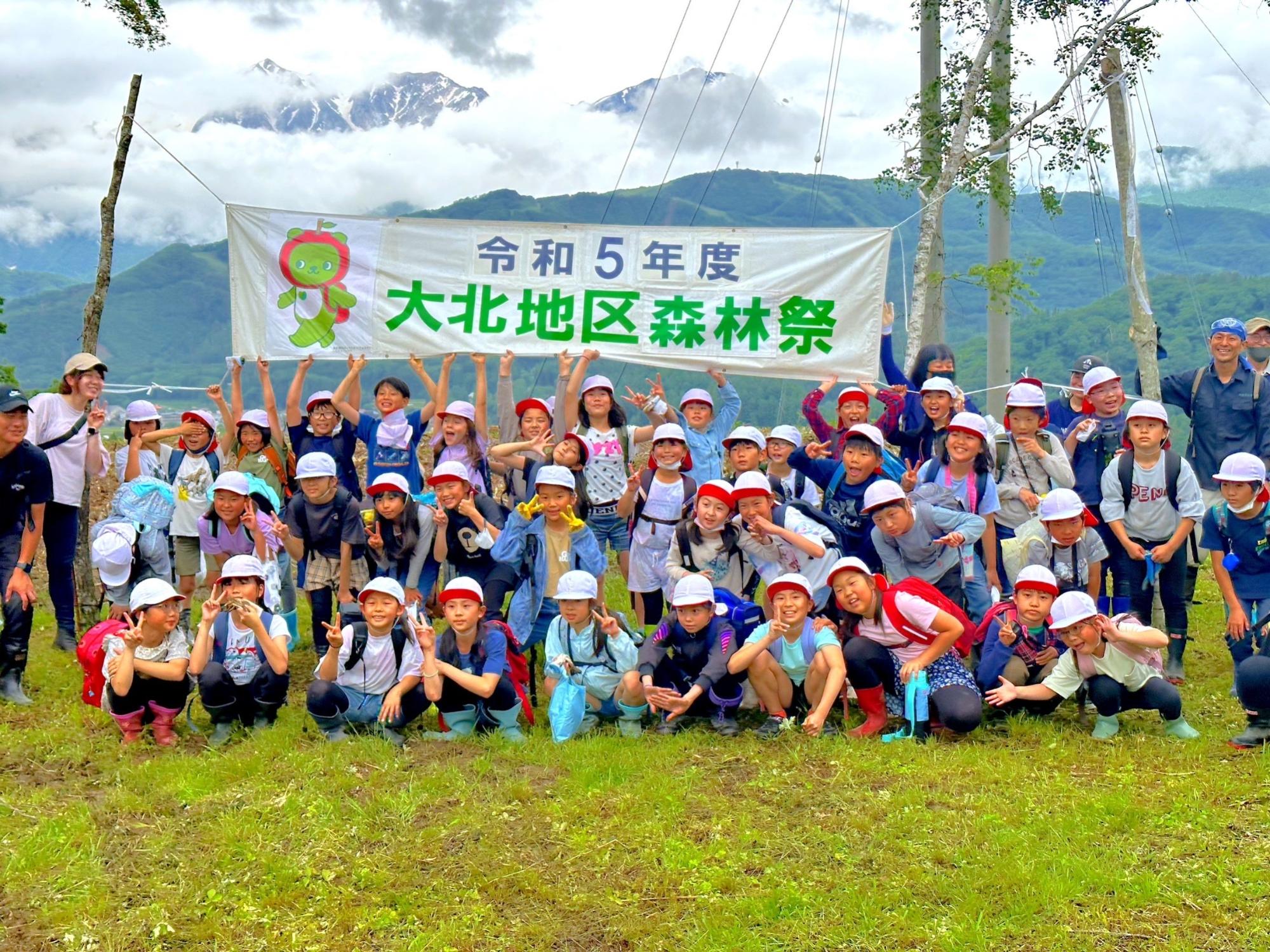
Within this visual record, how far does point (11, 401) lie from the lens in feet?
26.5

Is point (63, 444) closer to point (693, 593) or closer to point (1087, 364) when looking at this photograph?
point (693, 593)

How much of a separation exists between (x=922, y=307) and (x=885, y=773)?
10.1m

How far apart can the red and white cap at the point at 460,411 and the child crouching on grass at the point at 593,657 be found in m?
2.01

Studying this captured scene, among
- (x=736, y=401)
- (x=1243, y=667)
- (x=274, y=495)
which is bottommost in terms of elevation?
(x=1243, y=667)

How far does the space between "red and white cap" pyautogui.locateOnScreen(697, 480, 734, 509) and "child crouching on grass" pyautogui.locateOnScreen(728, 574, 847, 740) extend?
2.57ft

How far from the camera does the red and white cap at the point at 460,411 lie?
30.0 ft

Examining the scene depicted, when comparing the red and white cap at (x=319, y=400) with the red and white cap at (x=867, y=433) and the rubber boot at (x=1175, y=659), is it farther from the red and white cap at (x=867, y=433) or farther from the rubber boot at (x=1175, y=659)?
the rubber boot at (x=1175, y=659)

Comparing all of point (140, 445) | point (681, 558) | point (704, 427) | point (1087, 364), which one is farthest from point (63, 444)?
point (1087, 364)

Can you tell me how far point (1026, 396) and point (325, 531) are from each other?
215 inches

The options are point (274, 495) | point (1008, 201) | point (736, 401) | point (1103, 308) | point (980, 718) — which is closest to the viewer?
point (980, 718)

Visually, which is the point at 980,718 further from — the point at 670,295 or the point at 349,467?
the point at 349,467

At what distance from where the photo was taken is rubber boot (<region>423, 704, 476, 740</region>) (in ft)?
25.0

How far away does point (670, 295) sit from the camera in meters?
9.95

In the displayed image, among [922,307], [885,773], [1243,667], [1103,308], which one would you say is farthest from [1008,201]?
[1103,308]
